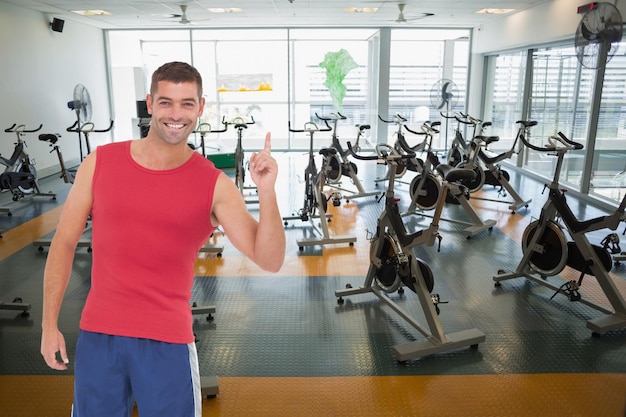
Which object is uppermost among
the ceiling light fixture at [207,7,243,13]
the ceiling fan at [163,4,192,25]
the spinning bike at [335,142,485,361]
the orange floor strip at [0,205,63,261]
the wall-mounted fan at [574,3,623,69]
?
the ceiling light fixture at [207,7,243,13]

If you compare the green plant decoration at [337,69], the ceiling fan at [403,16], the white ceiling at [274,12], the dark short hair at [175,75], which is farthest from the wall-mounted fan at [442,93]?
the dark short hair at [175,75]

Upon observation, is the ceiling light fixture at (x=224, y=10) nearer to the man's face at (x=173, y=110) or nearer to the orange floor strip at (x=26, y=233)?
the orange floor strip at (x=26, y=233)

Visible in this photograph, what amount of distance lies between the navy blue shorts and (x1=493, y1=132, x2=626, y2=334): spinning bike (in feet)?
9.89

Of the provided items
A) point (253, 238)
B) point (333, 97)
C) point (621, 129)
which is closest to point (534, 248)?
point (253, 238)

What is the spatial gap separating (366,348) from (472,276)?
164cm

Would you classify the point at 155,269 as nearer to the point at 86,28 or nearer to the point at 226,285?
the point at 226,285

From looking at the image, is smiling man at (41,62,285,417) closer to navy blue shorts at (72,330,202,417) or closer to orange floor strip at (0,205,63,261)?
navy blue shorts at (72,330,202,417)

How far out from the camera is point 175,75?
1.35 metres

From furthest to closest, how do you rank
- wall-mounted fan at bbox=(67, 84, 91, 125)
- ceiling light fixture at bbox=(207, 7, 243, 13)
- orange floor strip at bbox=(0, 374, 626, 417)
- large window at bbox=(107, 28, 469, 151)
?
large window at bbox=(107, 28, 469, 151) < ceiling light fixture at bbox=(207, 7, 243, 13) < wall-mounted fan at bbox=(67, 84, 91, 125) < orange floor strip at bbox=(0, 374, 626, 417)

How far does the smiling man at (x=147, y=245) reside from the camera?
133 cm

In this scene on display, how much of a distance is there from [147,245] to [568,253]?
3327mm

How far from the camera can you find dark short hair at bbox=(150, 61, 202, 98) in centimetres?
135

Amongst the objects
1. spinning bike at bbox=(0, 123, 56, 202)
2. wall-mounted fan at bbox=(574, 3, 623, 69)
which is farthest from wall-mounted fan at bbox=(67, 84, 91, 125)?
wall-mounted fan at bbox=(574, 3, 623, 69)

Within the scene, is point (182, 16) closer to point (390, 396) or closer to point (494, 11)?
point (494, 11)
